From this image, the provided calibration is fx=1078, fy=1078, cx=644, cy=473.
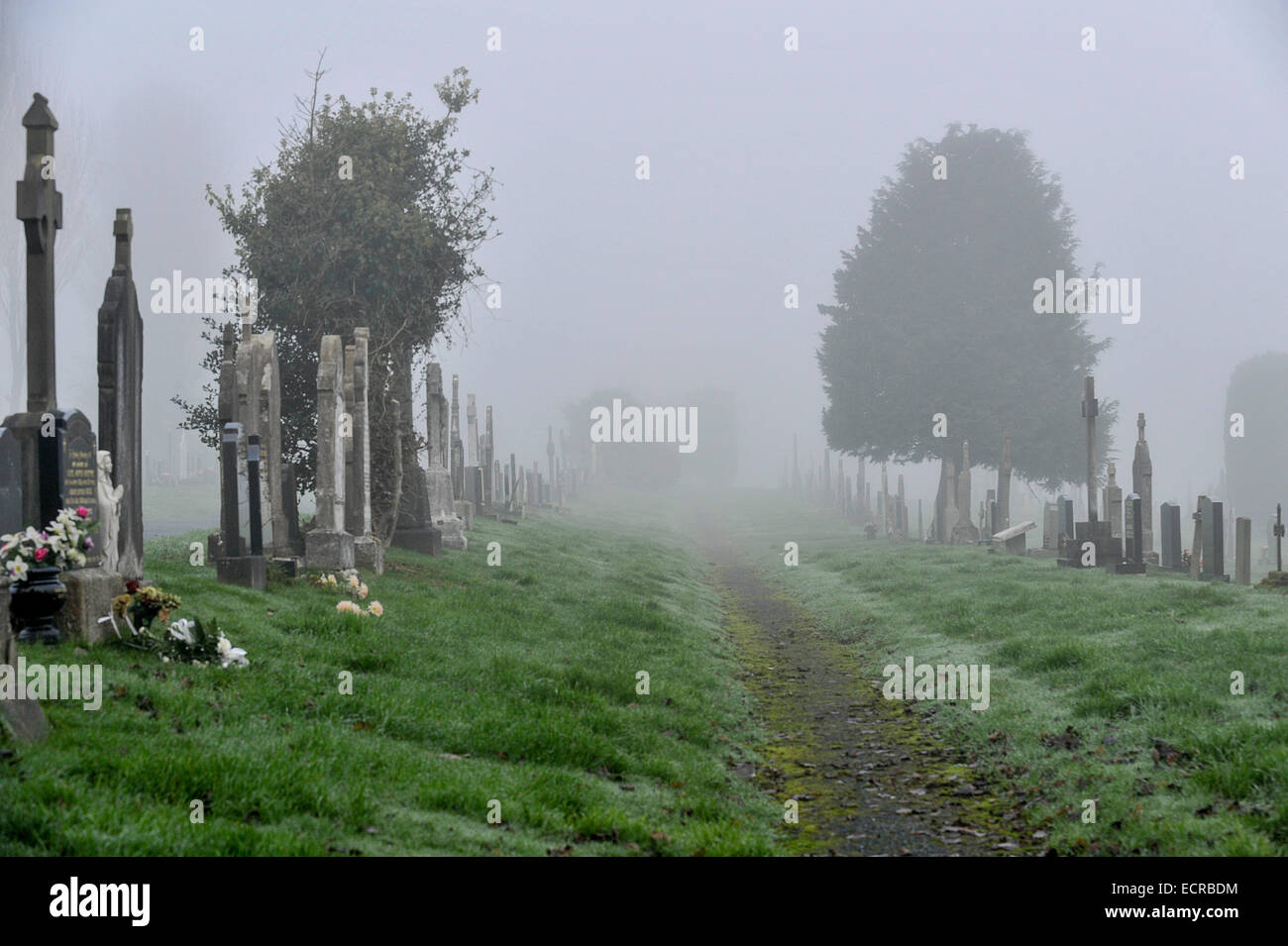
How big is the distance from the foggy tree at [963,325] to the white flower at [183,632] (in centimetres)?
3488

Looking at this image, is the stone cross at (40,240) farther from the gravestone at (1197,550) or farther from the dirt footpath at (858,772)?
the gravestone at (1197,550)

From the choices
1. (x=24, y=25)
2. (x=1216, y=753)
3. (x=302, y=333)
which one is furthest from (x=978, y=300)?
(x=24, y=25)

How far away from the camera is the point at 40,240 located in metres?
10.1

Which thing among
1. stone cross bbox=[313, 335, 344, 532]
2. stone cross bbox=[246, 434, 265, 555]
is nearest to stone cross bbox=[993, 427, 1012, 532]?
stone cross bbox=[313, 335, 344, 532]

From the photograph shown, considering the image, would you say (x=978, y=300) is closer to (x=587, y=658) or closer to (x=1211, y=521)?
(x=1211, y=521)

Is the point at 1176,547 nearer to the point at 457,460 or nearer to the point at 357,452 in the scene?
the point at 357,452

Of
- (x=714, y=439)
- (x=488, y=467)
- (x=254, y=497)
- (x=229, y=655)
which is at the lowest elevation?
(x=229, y=655)

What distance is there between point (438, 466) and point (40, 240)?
47.7ft

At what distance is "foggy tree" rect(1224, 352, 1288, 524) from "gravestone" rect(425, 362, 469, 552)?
44473 mm

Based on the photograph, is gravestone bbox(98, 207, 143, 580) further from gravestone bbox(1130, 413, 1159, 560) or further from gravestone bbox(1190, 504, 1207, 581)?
gravestone bbox(1130, 413, 1159, 560)

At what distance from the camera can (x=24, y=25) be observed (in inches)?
1977

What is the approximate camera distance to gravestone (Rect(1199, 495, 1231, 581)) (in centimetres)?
2023

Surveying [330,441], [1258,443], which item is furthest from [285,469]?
[1258,443]
